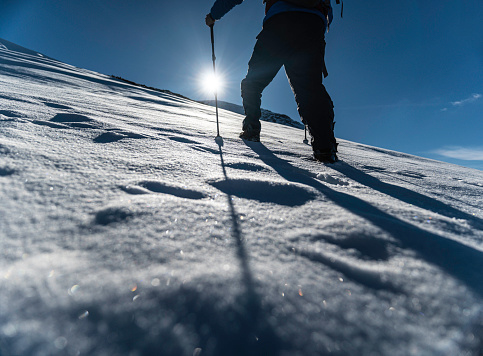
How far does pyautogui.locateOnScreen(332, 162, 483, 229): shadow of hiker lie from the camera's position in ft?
2.87

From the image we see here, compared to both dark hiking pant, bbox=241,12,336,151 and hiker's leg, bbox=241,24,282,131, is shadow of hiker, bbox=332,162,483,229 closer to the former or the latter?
dark hiking pant, bbox=241,12,336,151

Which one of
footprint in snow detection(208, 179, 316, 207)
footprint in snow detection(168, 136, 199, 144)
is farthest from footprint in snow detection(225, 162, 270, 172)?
footprint in snow detection(168, 136, 199, 144)

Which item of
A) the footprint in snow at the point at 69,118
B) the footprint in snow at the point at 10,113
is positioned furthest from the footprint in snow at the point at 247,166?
the footprint in snow at the point at 10,113

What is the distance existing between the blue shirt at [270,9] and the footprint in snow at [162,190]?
6.05ft

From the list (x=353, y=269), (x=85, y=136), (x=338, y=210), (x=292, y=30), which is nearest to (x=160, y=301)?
(x=353, y=269)

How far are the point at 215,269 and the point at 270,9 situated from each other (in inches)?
88.5

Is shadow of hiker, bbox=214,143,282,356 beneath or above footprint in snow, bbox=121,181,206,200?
beneath

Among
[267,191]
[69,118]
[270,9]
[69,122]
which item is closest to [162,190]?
[267,191]

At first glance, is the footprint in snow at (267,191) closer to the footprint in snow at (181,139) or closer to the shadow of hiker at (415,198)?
the shadow of hiker at (415,198)

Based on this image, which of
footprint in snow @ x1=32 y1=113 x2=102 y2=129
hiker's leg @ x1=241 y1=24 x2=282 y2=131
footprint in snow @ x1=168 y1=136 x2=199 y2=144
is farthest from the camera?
hiker's leg @ x1=241 y1=24 x2=282 y2=131

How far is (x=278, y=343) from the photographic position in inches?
12.9

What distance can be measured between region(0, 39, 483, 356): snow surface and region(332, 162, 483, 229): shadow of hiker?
0.07 feet

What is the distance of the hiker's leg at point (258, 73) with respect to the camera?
204cm

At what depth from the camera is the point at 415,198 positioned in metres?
1.09
